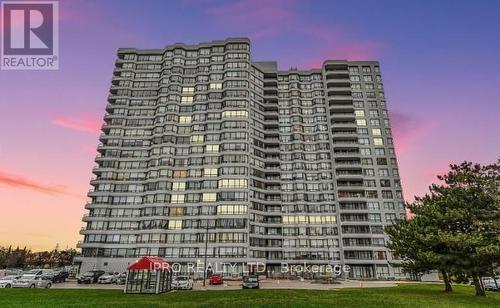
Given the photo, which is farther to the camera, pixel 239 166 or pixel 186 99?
pixel 186 99

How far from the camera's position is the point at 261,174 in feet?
323

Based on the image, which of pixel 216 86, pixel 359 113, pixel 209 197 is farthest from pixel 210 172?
pixel 359 113

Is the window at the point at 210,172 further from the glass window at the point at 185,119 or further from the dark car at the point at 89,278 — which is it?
the dark car at the point at 89,278

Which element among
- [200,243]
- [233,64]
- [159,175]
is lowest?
[200,243]

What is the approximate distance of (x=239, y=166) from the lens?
301 feet

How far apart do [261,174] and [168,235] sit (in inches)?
1253

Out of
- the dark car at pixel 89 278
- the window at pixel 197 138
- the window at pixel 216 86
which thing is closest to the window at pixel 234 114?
the window at pixel 197 138

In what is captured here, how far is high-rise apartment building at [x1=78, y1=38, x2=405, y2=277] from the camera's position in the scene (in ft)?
285

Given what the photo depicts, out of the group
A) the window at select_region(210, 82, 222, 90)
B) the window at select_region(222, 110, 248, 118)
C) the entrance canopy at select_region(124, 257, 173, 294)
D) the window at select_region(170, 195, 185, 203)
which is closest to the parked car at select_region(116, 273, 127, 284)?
the entrance canopy at select_region(124, 257, 173, 294)

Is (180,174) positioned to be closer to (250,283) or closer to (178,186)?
(178,186)

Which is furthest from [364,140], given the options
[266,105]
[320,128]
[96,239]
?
[96,239]

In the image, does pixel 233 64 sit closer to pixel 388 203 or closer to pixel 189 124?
pixel 189 124

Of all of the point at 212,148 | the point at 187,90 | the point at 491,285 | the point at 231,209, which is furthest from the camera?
the point at 187,90

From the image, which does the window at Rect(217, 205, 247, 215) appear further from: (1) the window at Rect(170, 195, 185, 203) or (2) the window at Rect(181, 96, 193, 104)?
(2) the window at Rect(181, 96, 193, 104)
